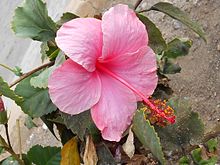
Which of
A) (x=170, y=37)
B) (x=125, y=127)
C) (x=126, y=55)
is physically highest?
(x=126, y=55)

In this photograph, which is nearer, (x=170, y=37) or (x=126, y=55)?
(x=126, y=55)

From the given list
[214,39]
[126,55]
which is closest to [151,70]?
[126,55]

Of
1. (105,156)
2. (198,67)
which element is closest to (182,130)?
(105,156)

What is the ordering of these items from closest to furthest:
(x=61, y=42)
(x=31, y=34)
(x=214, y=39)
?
(x=61, y=42) < (x=31, y=34) < (x=214, y=39)

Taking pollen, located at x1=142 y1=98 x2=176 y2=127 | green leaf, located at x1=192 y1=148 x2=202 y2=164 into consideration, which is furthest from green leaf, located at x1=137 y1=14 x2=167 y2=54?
green leaf, located at x1=192 y1=148 x2=202 y2=164

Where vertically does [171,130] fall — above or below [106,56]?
below

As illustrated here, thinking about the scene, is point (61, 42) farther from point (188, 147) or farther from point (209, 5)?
point (209, 5)
